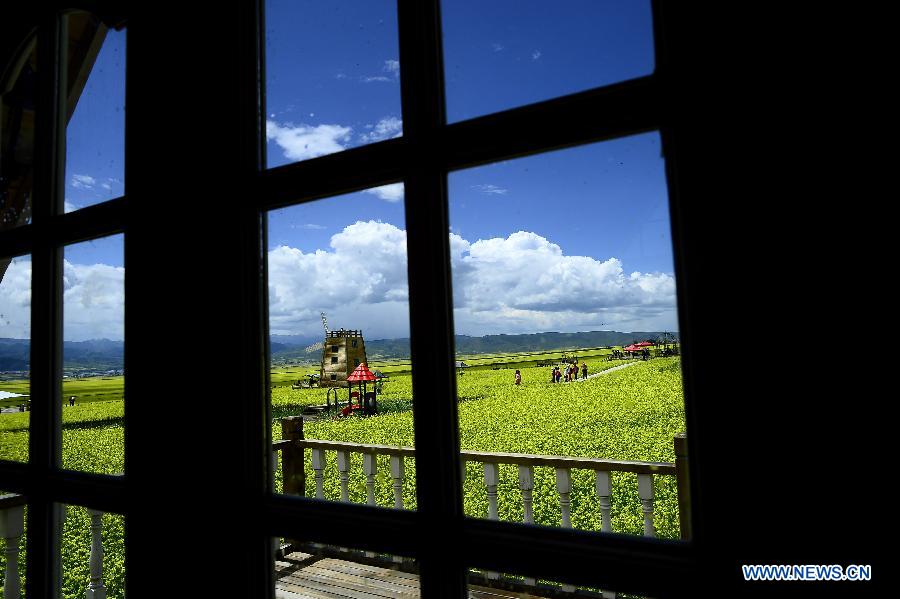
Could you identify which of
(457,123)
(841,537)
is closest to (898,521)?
(841,537)

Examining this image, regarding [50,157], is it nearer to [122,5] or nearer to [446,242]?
[122,5]

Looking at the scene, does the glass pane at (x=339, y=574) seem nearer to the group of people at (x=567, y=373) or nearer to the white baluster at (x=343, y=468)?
the white baluster at (x=343, y=468)

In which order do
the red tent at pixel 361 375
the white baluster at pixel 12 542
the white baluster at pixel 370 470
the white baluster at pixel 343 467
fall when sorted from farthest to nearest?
1. the red tent at pixel 361 375
2. the white baluster at pixel 343 467
3. the white baluster at pixel 370 470
4. the white baluster at pixel 12 542

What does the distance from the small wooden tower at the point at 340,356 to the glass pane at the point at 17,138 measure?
4.38m

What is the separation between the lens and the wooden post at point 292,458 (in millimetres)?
3709

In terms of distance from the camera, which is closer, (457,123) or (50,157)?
(457,123)

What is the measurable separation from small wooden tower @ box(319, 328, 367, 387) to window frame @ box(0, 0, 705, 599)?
15.7 feet

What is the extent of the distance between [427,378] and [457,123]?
0.31 meters

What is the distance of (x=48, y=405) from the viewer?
1.01 meters

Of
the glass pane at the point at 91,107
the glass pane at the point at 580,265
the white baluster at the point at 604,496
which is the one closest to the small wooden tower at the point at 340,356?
the glass pane at the point at 580,265

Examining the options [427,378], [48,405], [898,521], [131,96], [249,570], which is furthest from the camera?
[48,405]

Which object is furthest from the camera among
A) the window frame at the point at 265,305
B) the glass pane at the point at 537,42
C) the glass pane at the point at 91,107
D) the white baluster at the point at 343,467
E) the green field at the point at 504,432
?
the white baluster at the point at 343,467

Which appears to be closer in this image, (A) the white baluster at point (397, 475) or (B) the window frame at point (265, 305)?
(B) the window frame at point (265, 305)

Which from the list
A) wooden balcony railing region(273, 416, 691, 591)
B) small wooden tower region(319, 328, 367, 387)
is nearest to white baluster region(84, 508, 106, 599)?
wooden balcony railing region(273, 416, 691, 591)
